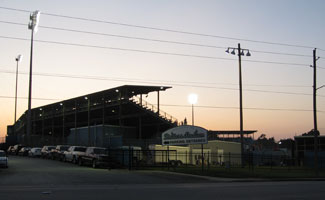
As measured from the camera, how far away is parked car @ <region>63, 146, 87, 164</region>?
124ft

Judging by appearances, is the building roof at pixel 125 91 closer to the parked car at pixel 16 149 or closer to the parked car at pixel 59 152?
the parked car at pixel 16 149

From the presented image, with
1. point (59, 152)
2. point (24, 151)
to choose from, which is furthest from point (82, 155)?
point (24, 151)

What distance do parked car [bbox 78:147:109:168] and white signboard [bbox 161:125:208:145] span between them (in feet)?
18.8

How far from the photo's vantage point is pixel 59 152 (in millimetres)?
43469

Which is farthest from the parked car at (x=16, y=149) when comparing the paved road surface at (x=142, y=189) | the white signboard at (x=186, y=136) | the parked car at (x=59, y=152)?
the paved road surface at (x=142, y=189)

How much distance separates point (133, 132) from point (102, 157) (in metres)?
32.1

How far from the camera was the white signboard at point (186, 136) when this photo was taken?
3303 centimetres

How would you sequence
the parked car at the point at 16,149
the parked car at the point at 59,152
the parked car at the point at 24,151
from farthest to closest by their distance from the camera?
1. the parked car at the point at 16,149
2. the parked car at the point at 24,151
3. the parked car at the point at 59,152

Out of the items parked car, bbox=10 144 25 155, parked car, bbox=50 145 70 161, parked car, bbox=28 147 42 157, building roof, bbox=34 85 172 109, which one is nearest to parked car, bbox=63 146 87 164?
parked car, bbox=50 145 70 161

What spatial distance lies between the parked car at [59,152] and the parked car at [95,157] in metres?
6.61

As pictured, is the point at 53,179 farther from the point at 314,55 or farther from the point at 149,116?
the point at 149,116

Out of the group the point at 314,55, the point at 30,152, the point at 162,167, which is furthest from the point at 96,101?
the point at 314,55

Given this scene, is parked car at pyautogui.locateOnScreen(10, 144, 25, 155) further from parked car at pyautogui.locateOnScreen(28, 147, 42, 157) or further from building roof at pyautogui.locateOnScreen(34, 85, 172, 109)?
building roof at pyautogui.locateOnScreen(34, 85, 172, 109)

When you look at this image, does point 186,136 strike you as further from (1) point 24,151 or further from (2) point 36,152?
(1) point 24,151
